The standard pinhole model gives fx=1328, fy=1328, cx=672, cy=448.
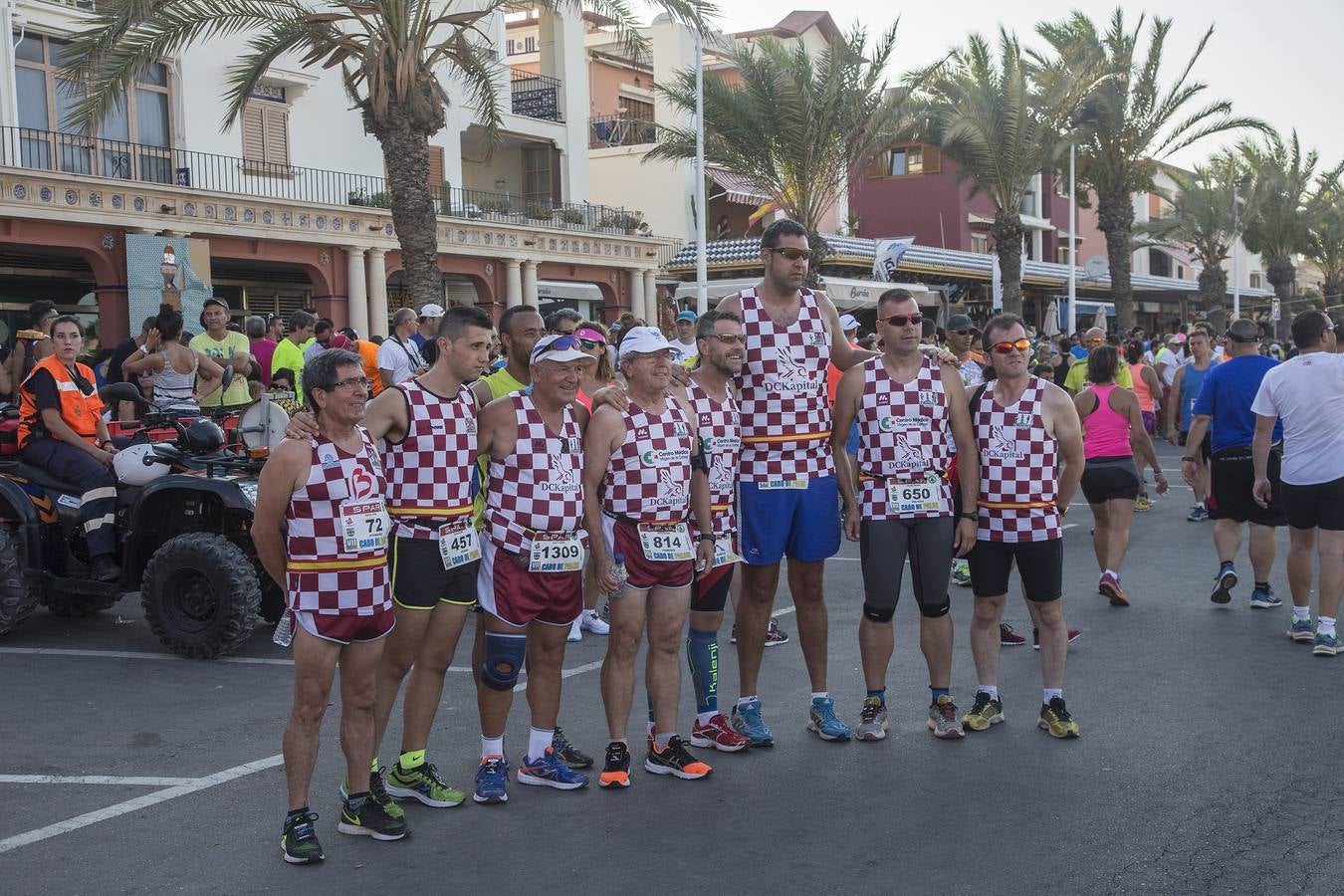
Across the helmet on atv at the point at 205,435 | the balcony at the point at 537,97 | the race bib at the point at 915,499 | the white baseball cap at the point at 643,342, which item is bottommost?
the race bib at the point at 915,499

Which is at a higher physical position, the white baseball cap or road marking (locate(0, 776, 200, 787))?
the white baseball cap

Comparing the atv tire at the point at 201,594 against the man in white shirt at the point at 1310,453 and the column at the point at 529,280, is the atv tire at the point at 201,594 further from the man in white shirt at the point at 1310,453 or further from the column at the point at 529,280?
the column at the point at 529,280

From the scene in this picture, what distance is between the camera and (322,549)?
4531 mm

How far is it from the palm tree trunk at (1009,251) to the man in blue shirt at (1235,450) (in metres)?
21.4

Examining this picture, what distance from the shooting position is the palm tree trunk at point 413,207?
1545 cm

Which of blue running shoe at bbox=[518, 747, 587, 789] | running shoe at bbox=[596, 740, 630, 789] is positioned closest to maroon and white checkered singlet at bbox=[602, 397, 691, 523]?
running shoe at bbox=[596, 740, 630, 789]

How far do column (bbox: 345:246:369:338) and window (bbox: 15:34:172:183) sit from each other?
3918 mm

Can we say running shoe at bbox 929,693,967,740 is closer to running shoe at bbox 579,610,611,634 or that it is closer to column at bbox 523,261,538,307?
running shoe at bbox 579,610,611,634

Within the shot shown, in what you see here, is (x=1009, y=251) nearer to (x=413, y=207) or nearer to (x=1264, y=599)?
(x=413, y=207)

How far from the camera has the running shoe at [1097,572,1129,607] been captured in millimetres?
8867

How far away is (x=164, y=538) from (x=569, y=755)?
3.75 m

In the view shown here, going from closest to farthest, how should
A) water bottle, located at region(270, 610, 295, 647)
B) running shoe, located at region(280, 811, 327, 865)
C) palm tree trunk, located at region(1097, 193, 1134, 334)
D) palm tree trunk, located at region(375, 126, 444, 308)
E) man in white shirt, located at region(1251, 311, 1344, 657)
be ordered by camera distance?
running shoe, located at region(280, 811, 327, 865) < water bottle, located at region(270, 610, 295, 647) < man in white shirt, located at region(1251, 311, 1344, 657) < palm tree trunk, located at region(375, 126, 444, 308) < palm tree trunk, located at region(1097, 193, 1134, 334)

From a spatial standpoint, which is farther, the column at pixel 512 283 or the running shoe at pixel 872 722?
the column at pixel 512 283

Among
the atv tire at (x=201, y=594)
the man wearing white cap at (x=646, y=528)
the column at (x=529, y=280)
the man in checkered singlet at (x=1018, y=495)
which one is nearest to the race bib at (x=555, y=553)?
the man wearing white cap at (x=646, y=528)
